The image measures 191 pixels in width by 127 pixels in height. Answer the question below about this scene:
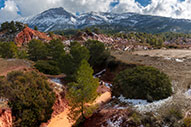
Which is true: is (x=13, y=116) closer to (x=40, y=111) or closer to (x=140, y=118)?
(x=40, y=111)

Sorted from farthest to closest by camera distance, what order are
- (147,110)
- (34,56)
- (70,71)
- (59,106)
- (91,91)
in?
(34,56) < (70,71) < (59,106) < (91,91) < (147,110)

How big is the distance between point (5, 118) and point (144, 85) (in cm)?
1534

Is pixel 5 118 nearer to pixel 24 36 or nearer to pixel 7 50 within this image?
pixel 7 50

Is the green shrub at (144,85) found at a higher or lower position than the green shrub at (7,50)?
lower

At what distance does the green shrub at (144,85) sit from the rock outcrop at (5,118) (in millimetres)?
12843

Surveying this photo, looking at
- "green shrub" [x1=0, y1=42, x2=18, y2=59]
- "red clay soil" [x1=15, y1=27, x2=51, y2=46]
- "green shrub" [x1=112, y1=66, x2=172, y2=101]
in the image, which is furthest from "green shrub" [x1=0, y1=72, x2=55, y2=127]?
"red clay soil" [x1=15, y1=27, x2=51, y2=46]

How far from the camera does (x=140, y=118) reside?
441 inches

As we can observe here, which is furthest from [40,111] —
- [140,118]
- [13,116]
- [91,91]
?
[140,118]

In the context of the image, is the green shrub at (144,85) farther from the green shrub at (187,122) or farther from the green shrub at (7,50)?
the green shrub at (7,50)

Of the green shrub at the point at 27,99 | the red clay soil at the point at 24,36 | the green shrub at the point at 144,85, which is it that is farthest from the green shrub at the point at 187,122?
the red clay soil at the point at 24,36

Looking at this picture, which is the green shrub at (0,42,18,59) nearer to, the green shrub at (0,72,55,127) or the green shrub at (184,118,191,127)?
the green shrub at (0,72,55,127)

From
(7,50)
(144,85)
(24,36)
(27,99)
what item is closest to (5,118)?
(27,99)

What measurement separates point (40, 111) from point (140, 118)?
36.0ft

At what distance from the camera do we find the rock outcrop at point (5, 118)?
41.5 feet
